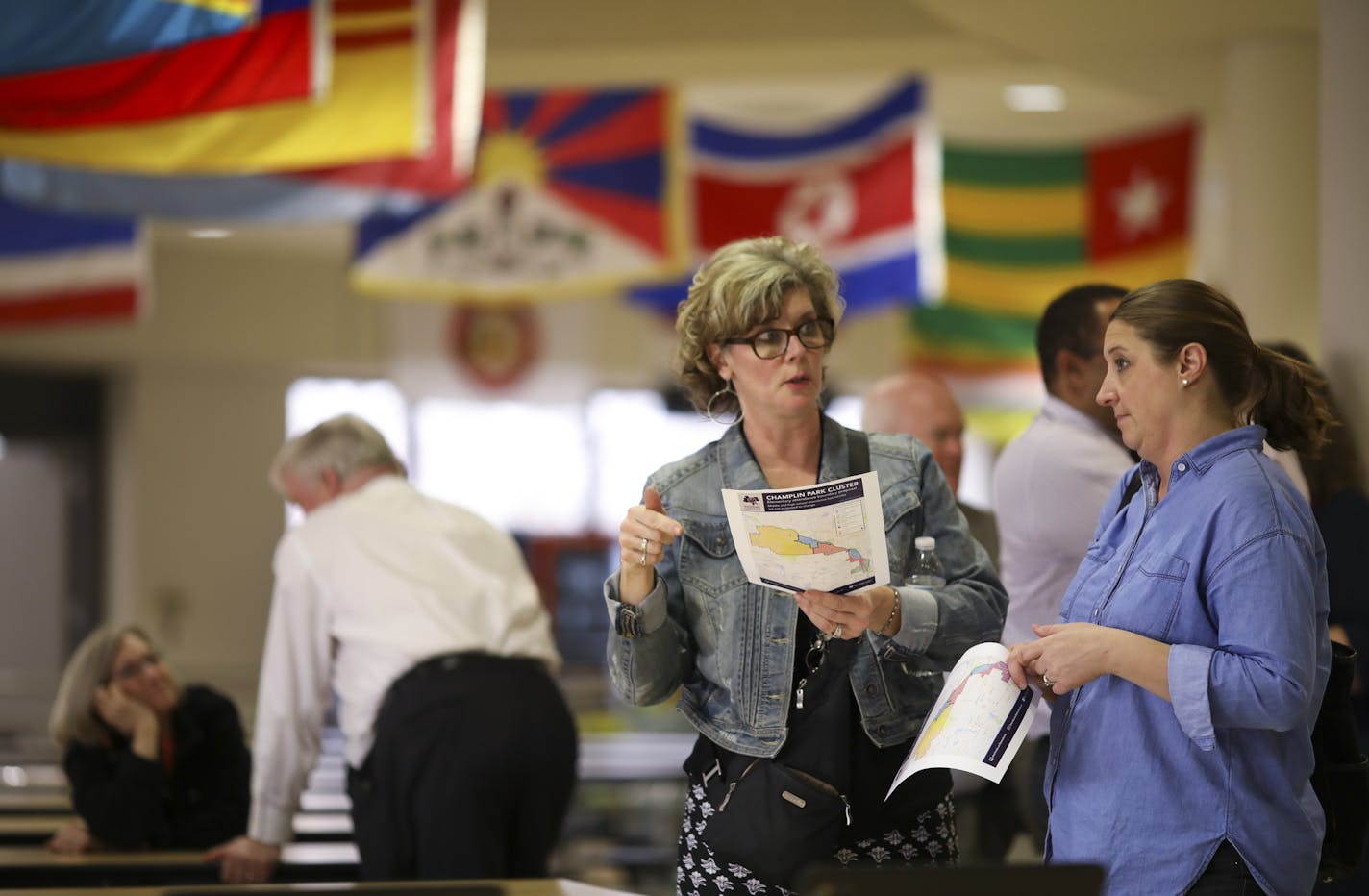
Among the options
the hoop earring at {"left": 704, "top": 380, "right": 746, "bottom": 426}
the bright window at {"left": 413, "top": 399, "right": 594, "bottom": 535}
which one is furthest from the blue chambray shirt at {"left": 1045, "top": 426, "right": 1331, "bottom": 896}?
the bright window at {"left": 413, "top": 399, "right": 594, "bottom": 535}

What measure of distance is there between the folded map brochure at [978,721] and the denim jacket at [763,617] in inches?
5.4

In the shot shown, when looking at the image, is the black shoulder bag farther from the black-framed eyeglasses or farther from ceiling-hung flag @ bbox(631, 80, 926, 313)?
ceiling-hung flag @ bbox(631, 80, 926, 313)

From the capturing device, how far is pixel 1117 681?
228 cm

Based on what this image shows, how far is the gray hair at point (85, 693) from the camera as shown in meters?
4.56

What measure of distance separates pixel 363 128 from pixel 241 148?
544 mm

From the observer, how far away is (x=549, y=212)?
8945 mm

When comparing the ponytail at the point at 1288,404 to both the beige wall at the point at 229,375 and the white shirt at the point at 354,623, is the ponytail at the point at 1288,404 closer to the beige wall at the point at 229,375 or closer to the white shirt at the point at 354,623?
the white shirt at the point at 354,623

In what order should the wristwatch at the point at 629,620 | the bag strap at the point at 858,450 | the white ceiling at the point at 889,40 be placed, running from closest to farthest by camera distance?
the wristwatch at the point at 629,620
the bag strap at the point at 858,450
the white ceiling at the point at 889,40

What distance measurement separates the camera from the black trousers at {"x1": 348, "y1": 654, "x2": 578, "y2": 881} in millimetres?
3951

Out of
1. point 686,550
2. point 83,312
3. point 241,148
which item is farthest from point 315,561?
point 83,312

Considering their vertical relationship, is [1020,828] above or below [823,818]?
below

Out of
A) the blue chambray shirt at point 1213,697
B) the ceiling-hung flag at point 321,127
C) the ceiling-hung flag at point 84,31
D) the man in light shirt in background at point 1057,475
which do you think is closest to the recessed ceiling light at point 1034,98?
the ceiling-hung flag at point 321,127

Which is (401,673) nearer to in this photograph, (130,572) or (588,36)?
(588,36)

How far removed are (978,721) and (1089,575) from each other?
28cm
